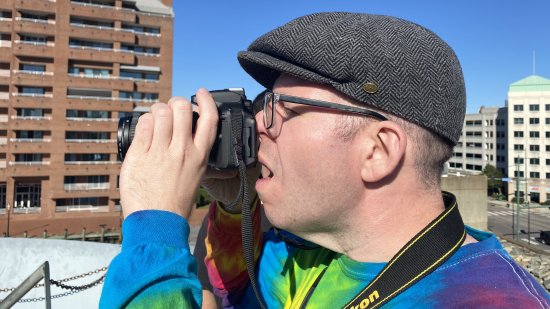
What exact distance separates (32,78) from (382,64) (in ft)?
124

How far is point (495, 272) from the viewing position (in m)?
1.06

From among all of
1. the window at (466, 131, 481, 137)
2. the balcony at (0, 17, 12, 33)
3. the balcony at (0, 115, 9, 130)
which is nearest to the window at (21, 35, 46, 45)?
the balcony at (0, 17, 12, 33)

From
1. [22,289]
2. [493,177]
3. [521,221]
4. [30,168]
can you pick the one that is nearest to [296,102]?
[22,289]

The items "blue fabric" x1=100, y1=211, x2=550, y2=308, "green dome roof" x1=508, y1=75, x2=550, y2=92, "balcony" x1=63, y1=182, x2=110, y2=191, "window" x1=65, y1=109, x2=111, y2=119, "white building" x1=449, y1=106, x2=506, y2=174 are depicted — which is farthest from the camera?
"white building" x1=449, y1=106, x2=506, y2=174

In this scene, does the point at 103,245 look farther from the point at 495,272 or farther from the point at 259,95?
the point at 495,272

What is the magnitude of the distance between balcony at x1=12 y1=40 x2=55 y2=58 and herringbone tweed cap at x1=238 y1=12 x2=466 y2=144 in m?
38.2

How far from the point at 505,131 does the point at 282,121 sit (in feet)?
216

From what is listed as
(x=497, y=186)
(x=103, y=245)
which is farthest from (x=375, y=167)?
(x=497, y=186)

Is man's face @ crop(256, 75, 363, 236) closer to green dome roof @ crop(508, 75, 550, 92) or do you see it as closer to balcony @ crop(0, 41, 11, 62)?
balcony @ crop(0, 41, 11, 62)

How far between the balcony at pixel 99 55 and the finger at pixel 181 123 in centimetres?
3761

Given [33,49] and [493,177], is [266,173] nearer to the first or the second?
[33,49]

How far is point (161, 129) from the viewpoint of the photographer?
1216mm

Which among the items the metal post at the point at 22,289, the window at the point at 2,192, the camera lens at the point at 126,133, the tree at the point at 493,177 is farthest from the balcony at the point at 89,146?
the tree at the point at 493,177

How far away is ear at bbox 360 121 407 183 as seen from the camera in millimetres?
1284
